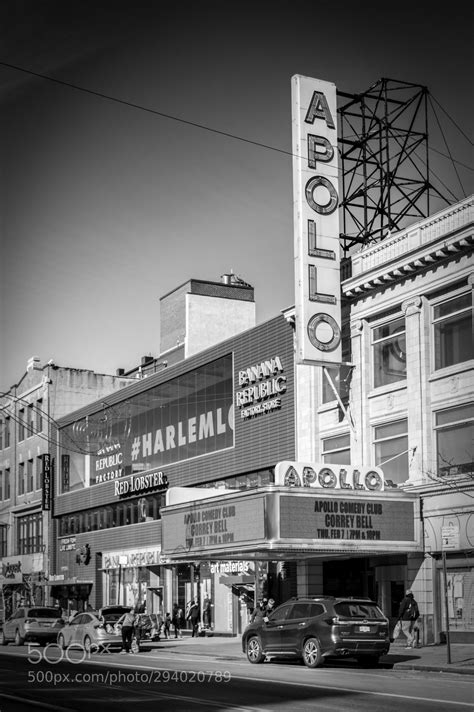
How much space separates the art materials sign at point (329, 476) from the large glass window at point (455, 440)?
2.11 m

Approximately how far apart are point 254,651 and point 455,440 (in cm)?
973

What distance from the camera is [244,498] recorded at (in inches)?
1313

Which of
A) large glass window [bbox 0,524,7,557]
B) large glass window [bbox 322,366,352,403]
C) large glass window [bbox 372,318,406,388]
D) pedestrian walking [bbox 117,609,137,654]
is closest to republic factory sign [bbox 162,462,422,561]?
pedestrian walking [bbox 117,609,137,654]

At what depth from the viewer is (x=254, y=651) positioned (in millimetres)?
28281

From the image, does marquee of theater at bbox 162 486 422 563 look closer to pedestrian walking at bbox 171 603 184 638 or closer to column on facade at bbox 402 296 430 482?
column on facade at bbox 402 296 430 482

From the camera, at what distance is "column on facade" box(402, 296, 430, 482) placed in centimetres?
3403

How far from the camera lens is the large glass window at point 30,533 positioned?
6994 cm

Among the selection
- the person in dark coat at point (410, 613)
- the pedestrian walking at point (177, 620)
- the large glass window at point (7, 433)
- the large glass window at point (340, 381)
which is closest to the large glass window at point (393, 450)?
the large glass window at point (340, 381)

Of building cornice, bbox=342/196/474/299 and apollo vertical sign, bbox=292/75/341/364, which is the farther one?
apollo vertical sign, bbox=292/75/341/364

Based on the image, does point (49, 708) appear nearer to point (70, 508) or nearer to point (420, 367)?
point (420, 367)

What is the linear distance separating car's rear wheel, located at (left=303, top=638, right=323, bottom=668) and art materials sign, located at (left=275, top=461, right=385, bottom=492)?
6.91 metres

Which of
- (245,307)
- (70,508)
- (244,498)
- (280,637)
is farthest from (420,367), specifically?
(70,508)

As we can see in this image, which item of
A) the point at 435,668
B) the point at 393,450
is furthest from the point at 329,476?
the point at 435,668

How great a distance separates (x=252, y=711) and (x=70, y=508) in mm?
50244
